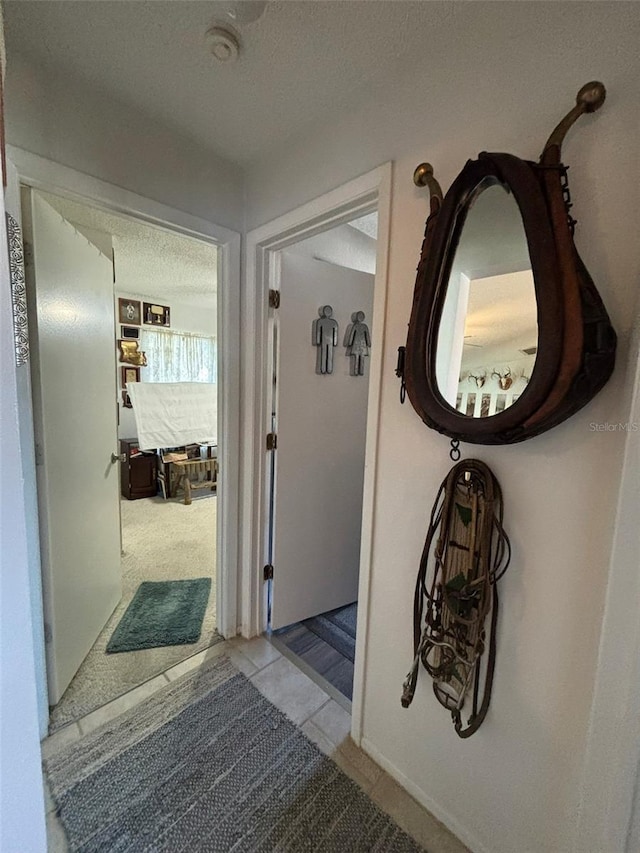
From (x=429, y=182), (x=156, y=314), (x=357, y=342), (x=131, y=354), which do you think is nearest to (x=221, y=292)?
(x=357, y=342)

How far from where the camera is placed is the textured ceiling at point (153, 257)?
2.13m

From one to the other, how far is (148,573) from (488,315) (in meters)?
2.65

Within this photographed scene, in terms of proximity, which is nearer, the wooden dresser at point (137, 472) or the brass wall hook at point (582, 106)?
the brass wall hook at point (582, 106)

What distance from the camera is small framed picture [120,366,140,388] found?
4.22 m

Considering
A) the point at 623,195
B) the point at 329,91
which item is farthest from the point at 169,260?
the point at 623,195

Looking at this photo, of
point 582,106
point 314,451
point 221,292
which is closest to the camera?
point 582,106

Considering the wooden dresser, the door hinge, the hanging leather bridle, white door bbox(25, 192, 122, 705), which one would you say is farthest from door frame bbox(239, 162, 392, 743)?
the wooden dresser

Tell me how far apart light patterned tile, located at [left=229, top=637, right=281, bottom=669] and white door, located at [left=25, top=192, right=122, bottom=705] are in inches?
28.9

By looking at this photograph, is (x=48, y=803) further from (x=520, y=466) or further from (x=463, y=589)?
(x=520, y=466)

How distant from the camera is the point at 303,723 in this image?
1443mm

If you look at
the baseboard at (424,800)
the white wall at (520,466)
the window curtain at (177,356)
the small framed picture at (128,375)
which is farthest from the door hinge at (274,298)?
the window curtain at (177,356)

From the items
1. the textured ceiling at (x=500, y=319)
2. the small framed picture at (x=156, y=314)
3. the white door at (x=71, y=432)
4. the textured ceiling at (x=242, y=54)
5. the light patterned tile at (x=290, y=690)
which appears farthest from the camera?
the small framed picture at (x=156, y=314)

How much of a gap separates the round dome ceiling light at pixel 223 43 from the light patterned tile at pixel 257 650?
241 cm

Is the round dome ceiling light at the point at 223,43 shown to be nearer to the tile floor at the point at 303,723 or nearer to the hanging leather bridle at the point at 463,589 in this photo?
the hanging leather bridle at the point at 463,589
